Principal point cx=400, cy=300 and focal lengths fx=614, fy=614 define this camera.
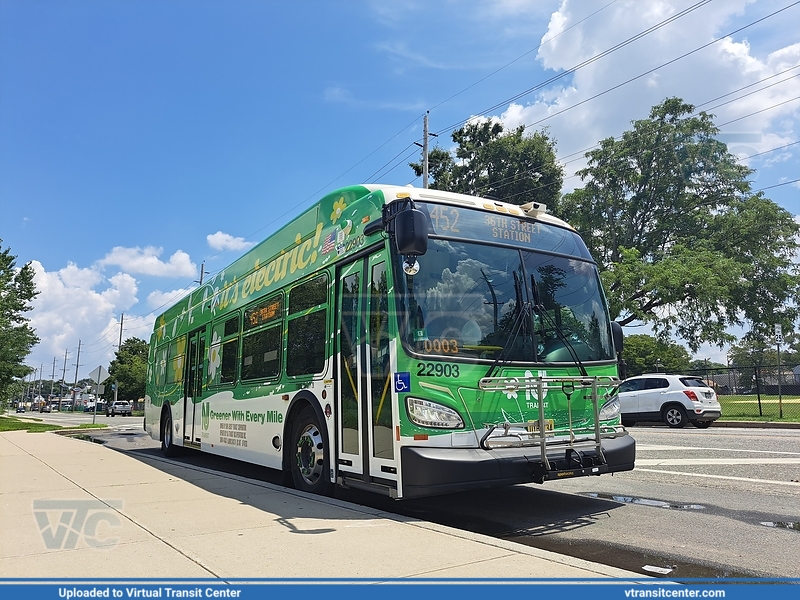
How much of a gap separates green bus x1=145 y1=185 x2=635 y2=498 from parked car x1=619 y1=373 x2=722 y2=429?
12336 millimetres

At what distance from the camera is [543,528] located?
19.0 ft

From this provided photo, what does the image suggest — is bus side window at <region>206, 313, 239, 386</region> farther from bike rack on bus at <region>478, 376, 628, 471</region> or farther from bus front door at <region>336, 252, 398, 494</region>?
bike rack on bus at <region>478, 376, 628, 471</region>

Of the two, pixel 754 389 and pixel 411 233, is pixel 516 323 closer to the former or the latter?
pixel 411 233

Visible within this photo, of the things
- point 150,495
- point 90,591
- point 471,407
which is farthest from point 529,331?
point 150,495

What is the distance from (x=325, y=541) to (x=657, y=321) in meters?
32.3

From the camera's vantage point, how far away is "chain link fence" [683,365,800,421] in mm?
22469

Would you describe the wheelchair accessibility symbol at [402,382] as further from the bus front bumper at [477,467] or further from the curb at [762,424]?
the curb at [762,424]

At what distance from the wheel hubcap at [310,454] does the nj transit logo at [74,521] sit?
2.10m

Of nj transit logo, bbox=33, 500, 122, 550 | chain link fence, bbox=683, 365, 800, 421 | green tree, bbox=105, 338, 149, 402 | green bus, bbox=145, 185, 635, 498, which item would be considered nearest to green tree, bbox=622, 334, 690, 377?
chain link fence, bbox=683, 365, 800, 421

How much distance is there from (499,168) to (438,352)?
1468 inches

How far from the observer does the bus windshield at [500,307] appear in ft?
19.0

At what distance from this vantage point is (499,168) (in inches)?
1623

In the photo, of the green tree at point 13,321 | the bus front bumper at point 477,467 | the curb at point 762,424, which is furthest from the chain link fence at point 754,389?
the green tree at point 13,321

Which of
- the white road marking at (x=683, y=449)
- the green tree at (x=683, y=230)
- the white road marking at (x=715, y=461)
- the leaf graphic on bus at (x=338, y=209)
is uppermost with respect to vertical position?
the green tree at (x=683, y=230)
